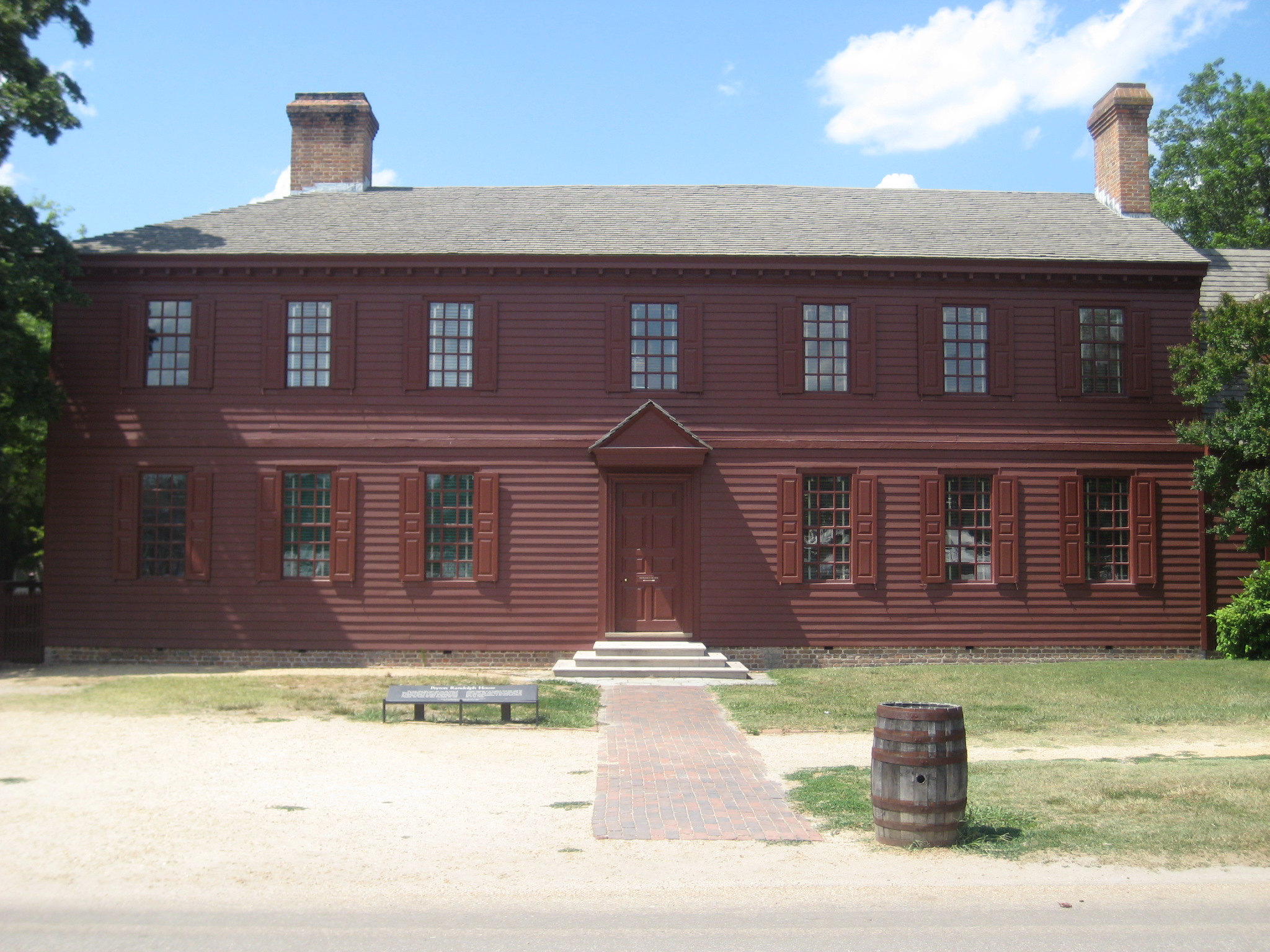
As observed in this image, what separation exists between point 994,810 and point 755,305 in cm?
1161

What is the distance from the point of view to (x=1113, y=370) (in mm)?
18484

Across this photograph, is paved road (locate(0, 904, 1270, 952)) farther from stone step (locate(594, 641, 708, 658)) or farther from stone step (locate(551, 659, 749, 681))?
stone step (locate(594, 641, 708, 658))

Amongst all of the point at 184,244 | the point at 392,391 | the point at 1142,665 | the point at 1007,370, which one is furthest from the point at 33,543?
the point at 1142,665

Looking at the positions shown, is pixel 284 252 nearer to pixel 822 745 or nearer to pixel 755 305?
pixel 755 305

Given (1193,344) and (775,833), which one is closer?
(775,833)

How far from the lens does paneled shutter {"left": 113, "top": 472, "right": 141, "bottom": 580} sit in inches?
700

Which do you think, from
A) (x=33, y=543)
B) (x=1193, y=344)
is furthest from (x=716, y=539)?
(x=33, y=543)

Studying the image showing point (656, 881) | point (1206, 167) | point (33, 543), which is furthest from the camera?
point (1206, 167)

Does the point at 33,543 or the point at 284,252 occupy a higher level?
the point at 284,252

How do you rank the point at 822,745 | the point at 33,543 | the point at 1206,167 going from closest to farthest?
1. the point at 822,745
2. the point at 33,543
3. the point at 1206,167

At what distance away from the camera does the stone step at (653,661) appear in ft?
54.2

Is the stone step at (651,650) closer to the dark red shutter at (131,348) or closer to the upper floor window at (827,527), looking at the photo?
the upper floor window at (827,527)

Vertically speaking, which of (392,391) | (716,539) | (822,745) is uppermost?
(392,391)

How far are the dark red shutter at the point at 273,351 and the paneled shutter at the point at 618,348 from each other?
17.9ft
